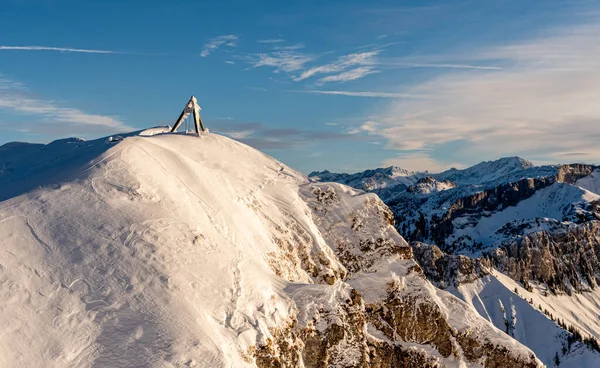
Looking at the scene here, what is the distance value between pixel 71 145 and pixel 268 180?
19.4 m

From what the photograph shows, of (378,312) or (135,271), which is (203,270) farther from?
(378,312)

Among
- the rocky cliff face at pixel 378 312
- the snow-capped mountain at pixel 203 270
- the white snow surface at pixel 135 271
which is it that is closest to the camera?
the white snow surface at pixel 135 271

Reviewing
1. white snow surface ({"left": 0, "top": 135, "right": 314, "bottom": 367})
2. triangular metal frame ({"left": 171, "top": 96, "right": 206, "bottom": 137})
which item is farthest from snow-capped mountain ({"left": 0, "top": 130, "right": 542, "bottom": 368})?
triangular metal frame ({"left": 171, "top": 96, "right": 206, "bottom": 137})

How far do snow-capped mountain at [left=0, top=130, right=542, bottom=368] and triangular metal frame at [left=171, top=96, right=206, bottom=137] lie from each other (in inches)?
61.2

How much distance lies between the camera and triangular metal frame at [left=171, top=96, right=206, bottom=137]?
56219 millimetres

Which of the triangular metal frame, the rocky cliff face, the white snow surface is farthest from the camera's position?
the triangular metal frame

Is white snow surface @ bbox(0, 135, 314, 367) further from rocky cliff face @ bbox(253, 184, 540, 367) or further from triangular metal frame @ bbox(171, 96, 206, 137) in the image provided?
triangular metal frame @ bbox(171, 96, 206, 137)

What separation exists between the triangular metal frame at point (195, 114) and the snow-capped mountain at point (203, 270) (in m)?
1.56

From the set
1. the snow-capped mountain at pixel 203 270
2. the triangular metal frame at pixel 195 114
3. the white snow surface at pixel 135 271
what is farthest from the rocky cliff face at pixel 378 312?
the triangular metal frame at pixel 195 114

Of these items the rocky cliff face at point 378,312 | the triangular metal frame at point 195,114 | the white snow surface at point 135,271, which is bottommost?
the rocky cliff face at point 378,312

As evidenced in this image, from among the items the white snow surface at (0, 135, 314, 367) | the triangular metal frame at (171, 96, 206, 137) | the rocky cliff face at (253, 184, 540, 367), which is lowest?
the rocky cliff face at (253, 184, 540, 367)

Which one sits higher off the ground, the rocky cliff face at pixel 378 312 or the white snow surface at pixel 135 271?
the white snow surface at pixel 135 271

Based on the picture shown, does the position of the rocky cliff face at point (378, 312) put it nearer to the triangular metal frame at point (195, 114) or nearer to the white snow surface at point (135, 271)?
the white snow surface at point (135, 271)

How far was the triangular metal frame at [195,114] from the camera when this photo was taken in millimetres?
56219
